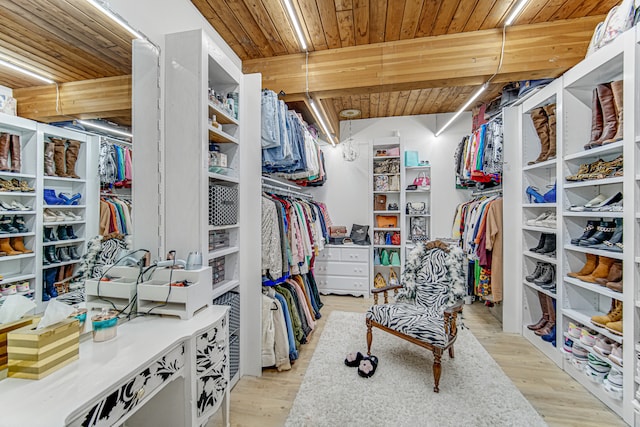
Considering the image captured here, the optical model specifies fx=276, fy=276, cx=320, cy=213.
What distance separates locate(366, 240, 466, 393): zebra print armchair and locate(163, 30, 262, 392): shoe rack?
43.0 inches

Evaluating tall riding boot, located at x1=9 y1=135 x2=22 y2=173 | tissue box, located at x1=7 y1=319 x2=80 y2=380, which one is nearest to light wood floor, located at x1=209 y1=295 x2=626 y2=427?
tissue box, located at x1=7 y1=319 x2=80 y2=380

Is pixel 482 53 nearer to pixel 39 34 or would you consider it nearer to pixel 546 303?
pixel 546 303

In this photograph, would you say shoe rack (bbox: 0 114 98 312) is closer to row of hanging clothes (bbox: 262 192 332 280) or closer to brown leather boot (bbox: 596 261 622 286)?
row of hanging clothes (bbox: 262 192 332 280)

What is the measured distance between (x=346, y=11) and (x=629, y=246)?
8.33 feet

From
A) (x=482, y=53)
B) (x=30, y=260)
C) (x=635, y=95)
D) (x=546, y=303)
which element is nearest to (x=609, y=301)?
(x=546, y=303)

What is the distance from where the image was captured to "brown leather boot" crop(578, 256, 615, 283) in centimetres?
199

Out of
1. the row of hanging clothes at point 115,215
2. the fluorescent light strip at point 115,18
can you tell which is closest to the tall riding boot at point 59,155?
the row of hanging clothes at point 115,215

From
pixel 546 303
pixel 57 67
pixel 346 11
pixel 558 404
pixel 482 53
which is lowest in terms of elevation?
pixel 558 404

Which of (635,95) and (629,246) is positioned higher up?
(635,95)

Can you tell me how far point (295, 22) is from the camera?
213 cm

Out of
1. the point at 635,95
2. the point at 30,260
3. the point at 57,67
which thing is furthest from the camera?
the point at 635,95

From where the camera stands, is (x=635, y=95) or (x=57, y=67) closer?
(x=57, y=67)

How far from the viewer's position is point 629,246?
1.70 meters

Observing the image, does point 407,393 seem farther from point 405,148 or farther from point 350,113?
point 350,113
